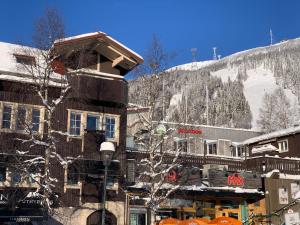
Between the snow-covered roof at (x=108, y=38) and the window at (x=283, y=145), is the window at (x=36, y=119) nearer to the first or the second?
the snow-covered roof at (x=108, y=38)

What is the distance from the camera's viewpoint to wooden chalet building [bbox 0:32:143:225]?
26.0 metres

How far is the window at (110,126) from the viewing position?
29.5 metres

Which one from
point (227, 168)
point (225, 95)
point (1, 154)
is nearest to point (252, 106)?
point (225, 95)

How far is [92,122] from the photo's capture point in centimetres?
2909

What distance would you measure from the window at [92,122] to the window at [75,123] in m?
0.53

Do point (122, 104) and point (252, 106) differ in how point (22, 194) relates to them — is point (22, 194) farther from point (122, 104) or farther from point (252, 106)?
point (252, 106)

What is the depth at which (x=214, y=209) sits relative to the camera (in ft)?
105

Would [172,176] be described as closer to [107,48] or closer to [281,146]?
[107,48]

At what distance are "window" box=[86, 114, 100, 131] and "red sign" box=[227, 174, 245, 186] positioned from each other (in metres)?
8.99

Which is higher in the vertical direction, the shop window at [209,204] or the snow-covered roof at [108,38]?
the snow-covered roof at [108,38]

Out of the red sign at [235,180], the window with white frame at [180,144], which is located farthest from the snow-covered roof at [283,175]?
the window with white frame at [180,144]

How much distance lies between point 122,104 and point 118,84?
1188 millimetres

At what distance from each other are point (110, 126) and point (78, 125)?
2.02 meters

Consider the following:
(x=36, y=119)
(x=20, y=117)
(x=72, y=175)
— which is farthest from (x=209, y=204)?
(x=20, y=117)
